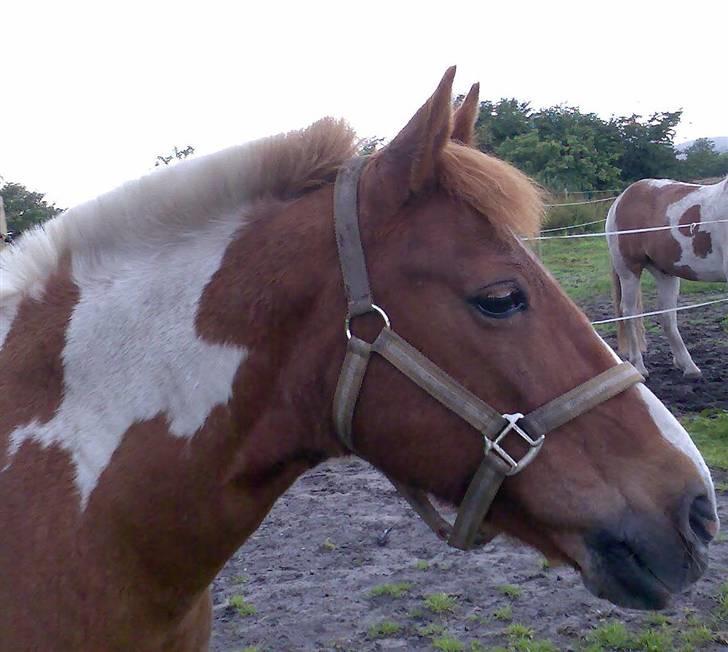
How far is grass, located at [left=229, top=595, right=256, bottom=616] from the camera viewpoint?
3.82 m

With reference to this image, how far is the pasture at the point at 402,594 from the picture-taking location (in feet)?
11.4

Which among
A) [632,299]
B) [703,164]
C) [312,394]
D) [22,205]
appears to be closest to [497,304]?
[312,394]

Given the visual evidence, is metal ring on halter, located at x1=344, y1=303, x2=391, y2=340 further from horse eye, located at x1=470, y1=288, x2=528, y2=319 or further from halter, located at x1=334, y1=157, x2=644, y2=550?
horse eye, located at x1=470, y1=288, x2=528, y2=319

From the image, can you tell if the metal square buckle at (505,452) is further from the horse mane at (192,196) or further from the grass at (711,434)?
the grass at (711,434)

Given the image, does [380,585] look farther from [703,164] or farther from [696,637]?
[703,164]

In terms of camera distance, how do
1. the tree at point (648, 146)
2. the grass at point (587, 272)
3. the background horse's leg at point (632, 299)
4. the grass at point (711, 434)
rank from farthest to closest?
1. the tree at point (648, 146)
2. the grass at point (587, 272)
3. the background horse's leg at point (632, 299)
4. the grass at point (711, 434)

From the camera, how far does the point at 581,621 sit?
11.8 ft

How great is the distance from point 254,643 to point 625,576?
2539 millimetres

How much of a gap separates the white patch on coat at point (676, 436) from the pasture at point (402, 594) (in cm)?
212

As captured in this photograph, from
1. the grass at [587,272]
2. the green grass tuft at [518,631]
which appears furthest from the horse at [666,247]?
the green grass tuft at [518,631]

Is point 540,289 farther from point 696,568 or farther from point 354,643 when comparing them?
Result: point 354,643

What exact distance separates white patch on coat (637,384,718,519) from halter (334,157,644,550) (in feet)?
0.23

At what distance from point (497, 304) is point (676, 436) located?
0.51 meters

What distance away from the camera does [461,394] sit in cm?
159
